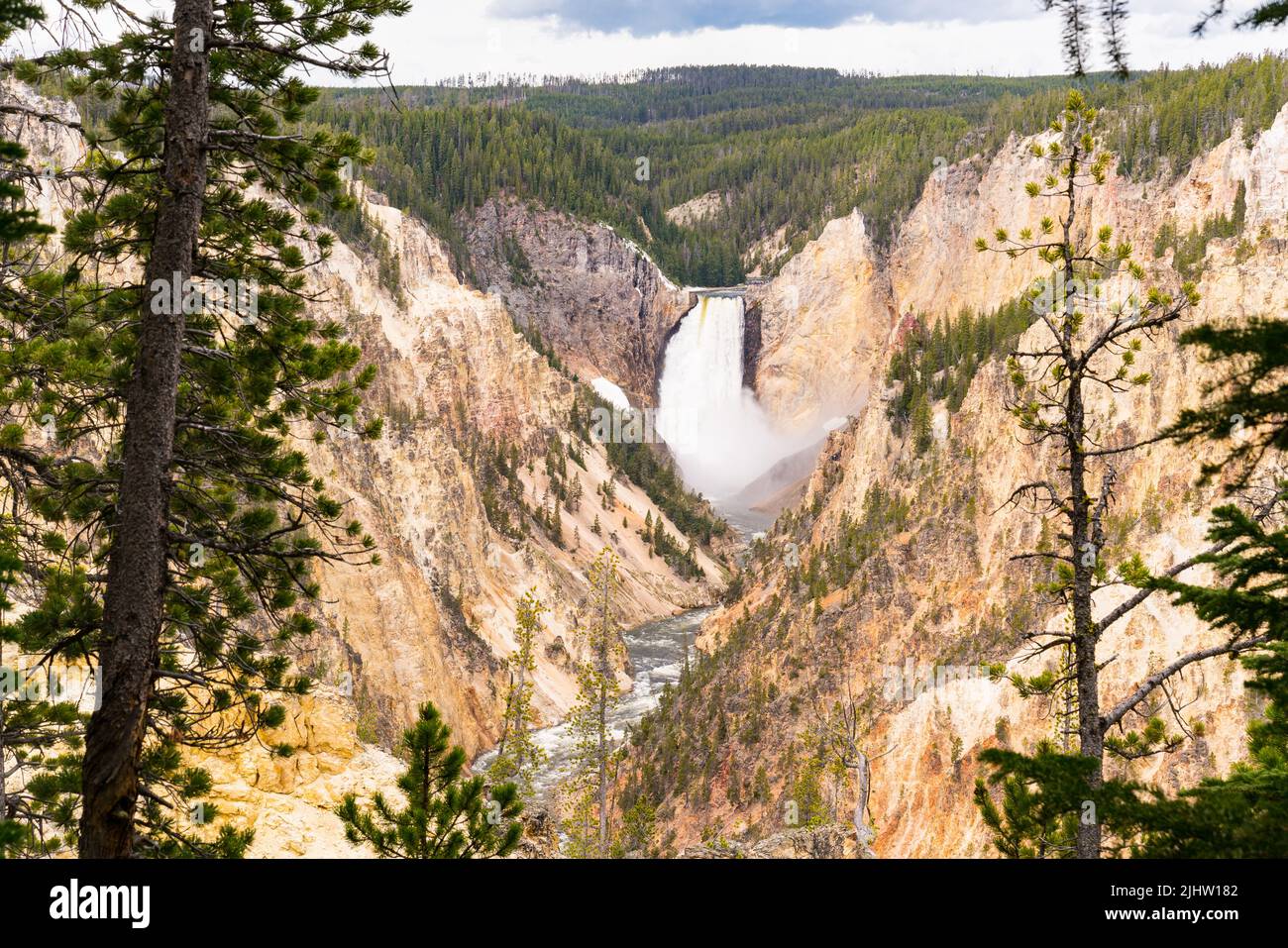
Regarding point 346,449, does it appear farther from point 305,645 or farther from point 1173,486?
point 1173,486

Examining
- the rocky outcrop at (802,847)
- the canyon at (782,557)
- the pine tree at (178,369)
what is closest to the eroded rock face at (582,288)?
the canyon at (782,557)

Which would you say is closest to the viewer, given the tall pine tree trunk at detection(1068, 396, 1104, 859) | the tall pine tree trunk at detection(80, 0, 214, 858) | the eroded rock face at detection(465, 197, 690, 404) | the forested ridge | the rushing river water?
the tall pine tree trunk at detection(80, 0, 214, 858)

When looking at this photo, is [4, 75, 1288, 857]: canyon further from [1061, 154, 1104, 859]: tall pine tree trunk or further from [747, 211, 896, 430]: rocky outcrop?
[1061, 154, 1104, 859]: tall pine tree trunk

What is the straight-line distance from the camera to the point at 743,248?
143500 mm

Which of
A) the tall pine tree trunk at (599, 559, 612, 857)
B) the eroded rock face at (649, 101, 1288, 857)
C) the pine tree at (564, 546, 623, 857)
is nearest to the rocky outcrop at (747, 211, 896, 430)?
the eroded rock face at (649, 101, 1288, 857)

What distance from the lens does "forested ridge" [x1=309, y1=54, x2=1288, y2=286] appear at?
5878cm

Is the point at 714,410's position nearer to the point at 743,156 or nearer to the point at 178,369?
the point at 743,156

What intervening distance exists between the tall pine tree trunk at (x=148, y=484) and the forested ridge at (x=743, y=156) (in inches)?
2004

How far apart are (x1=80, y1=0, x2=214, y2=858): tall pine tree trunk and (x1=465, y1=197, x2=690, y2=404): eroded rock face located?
101 metres

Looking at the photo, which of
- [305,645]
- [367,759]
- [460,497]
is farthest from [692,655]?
[367,759]

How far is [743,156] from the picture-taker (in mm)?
158375

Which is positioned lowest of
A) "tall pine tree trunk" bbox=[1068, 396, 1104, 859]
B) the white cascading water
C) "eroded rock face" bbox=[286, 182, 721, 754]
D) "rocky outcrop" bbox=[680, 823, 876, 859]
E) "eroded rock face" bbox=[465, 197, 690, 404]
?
"rocky outcrop" bbox=[680, 823, 876, 859]

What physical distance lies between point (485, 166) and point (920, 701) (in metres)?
94.7

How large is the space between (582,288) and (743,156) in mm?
58160
